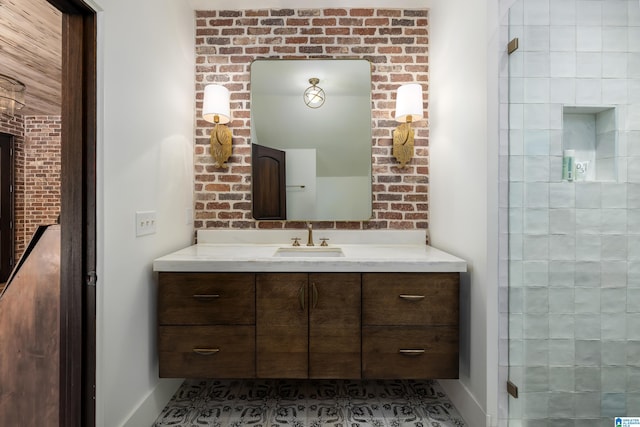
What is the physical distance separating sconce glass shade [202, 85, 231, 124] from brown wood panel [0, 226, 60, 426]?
1271 mm

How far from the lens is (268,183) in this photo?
2488 mm

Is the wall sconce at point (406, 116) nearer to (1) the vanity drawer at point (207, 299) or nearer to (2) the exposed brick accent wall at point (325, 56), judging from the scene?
(2) the exposed brick accent wall at point (325, 56)

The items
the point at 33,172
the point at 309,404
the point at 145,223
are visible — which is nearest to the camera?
the point at 33,172

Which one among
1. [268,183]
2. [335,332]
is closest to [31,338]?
[335,332]

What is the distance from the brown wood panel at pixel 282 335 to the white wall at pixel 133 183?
0.62 m

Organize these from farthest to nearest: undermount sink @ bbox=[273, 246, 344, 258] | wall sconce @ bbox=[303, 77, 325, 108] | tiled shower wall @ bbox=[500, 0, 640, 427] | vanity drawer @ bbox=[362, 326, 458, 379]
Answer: wall sconce @ bbox=[303, 77, 325, 108]
undermount sink @ bbox=[273, 246, 344, 258]
vanity drawer @ bbox=[362, 326, 458, 379]
tiled shower wall @ bbox=[500, 0, 640, 427]

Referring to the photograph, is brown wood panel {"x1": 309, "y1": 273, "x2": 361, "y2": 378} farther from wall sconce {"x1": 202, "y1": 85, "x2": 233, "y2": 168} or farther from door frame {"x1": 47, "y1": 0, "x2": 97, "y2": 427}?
wall sconce {"x1": 202, "y1": 85, "x2": 233, "y2": 168}

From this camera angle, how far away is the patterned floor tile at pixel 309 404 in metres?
1.81

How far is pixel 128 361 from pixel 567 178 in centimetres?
221

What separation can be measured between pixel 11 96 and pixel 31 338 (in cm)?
122

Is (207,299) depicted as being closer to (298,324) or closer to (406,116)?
(298,324)

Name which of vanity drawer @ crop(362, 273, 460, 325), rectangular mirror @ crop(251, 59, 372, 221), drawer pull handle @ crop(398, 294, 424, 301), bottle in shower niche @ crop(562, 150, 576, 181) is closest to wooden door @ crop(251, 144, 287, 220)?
rectangular mirror @ crop(251, 59, 372, 221)

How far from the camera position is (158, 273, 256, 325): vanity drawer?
177 cm

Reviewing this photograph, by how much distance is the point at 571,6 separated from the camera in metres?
1.39
